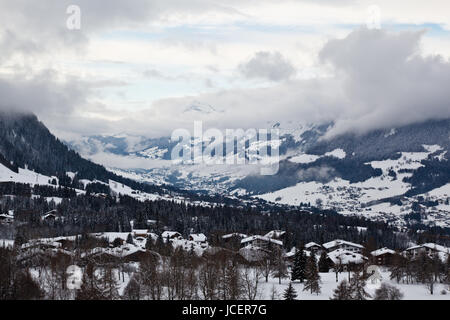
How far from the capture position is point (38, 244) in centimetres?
10781

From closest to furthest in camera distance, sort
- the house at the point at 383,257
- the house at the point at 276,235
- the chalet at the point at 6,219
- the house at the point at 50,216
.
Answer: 1. the house at the point at 383,257
2. the house at the point at 276,235
3. the chalet at the point at 6,219
4. the house at the point at 50,216

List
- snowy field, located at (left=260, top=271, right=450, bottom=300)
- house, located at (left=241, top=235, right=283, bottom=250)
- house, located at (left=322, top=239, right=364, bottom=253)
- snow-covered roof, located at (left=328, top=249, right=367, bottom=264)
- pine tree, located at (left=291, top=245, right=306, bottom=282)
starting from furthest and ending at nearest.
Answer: house, located at (left=322, top=239, right=364, bottom=253)
house, located at (left=241, top=235, right=283, bottom=250)
snow-covered roof, located at (left=328, top=249, right=367, bottom=264)
pine tree, located at (left=291, top=245, right=306, bottom=282)
snowy field, located at (left=260, top=271, right=450, bottom=300)

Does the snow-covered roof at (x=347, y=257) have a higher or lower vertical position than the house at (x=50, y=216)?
lower

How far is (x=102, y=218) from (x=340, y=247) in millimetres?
88208

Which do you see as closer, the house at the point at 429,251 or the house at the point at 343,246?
the house at the point at 429,251

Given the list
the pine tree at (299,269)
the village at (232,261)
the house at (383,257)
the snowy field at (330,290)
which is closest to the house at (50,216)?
the village at (232,261)

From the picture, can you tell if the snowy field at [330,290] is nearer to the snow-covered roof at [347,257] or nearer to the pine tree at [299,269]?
the pine tree at [299,269]

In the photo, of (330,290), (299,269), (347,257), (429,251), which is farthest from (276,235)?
(330,290)

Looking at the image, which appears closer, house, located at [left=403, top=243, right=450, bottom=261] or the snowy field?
the snowy field

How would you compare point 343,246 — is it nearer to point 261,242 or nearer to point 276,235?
point 276,235

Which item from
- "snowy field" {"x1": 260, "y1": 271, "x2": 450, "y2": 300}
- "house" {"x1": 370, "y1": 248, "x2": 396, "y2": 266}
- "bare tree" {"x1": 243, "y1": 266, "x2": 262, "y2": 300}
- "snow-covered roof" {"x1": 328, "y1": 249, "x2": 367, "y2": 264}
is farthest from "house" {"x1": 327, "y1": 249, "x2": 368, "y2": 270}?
"bare tree" {"x1": 243, "y1": 266, "x2": 262, "y2": 300}

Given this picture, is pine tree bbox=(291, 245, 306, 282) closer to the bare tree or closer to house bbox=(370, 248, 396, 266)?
the bare tree

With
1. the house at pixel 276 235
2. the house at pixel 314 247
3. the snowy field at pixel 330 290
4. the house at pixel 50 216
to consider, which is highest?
the house at pixel 50 216
